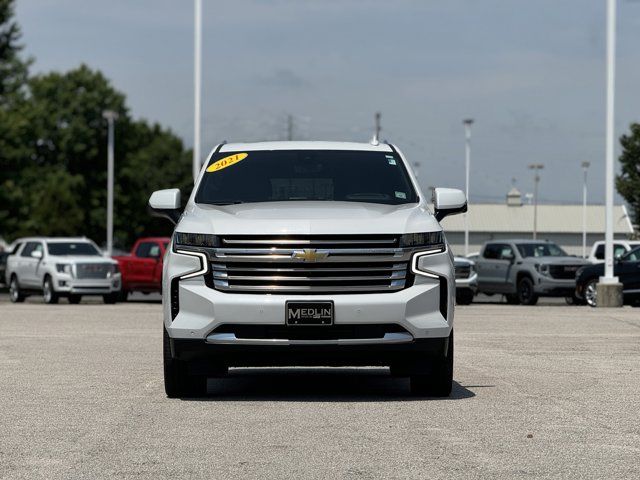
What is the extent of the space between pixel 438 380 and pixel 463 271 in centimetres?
2448

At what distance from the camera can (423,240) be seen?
10.9 metres

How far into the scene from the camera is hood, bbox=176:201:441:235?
10.8 metres

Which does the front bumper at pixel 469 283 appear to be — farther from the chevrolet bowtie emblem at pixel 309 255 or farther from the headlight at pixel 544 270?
the chevrolet bowtie emblem at pixel 309 255

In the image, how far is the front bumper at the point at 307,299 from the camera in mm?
10555

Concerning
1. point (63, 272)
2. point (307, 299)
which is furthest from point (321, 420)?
point (63, 272)

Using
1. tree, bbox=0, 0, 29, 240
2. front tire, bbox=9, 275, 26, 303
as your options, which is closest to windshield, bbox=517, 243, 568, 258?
front tire, bbox=9, 275, 26, 303

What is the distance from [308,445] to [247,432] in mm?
749

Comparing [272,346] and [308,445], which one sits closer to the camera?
[308,445]

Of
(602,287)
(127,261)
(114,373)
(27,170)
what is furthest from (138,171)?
(114,373)

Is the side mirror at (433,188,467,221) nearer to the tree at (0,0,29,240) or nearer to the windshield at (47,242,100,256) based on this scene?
the windshield at (47,242,100,256)

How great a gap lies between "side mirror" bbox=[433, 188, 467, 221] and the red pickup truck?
2478cm

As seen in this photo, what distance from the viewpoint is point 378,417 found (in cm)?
999

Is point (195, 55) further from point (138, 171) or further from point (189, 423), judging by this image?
point (138, 171)

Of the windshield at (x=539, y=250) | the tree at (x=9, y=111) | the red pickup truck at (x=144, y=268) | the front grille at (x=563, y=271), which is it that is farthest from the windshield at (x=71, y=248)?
the tree at (x=9, y=111)
